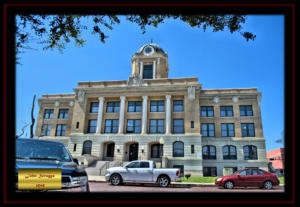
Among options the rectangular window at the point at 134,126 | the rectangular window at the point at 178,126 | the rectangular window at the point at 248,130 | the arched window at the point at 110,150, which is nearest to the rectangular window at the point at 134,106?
the rectangular window at the point at 134,126

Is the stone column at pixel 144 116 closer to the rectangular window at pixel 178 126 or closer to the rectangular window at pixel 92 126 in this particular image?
the rectangular window at pixel 178 126

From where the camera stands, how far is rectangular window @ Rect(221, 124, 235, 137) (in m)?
30.2

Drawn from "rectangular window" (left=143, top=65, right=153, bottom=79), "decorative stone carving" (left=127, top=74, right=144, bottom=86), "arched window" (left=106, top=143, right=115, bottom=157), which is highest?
"rectangular window" (left=143, top=65, right=153, bottom=79)

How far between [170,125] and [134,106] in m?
6.40

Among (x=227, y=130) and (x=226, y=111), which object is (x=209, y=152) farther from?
(x=226, y=111)

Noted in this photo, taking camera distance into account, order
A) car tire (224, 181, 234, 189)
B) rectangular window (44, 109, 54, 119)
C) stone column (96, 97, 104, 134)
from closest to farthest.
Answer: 1. car tire (224, 181, 234, 189)
2. stone column (96, 97, 104, 134)
3. rectangular window (44, 109, 54, 119)

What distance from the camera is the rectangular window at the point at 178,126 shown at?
29.8 metres

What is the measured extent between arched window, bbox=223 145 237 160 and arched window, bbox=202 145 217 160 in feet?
4.49

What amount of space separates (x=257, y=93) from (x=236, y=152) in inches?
363

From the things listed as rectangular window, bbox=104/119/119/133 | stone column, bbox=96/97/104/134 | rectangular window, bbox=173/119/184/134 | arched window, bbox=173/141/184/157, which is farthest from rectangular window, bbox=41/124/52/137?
arched window, bbox=173/141/184/157

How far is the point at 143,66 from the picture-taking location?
37.9 meters

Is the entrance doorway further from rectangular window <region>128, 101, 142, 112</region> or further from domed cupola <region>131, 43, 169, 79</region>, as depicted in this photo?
domed cupola <region>131, 43, 169, 79</region>

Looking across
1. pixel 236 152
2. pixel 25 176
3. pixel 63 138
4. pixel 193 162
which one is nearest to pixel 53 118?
pixel 63 138
